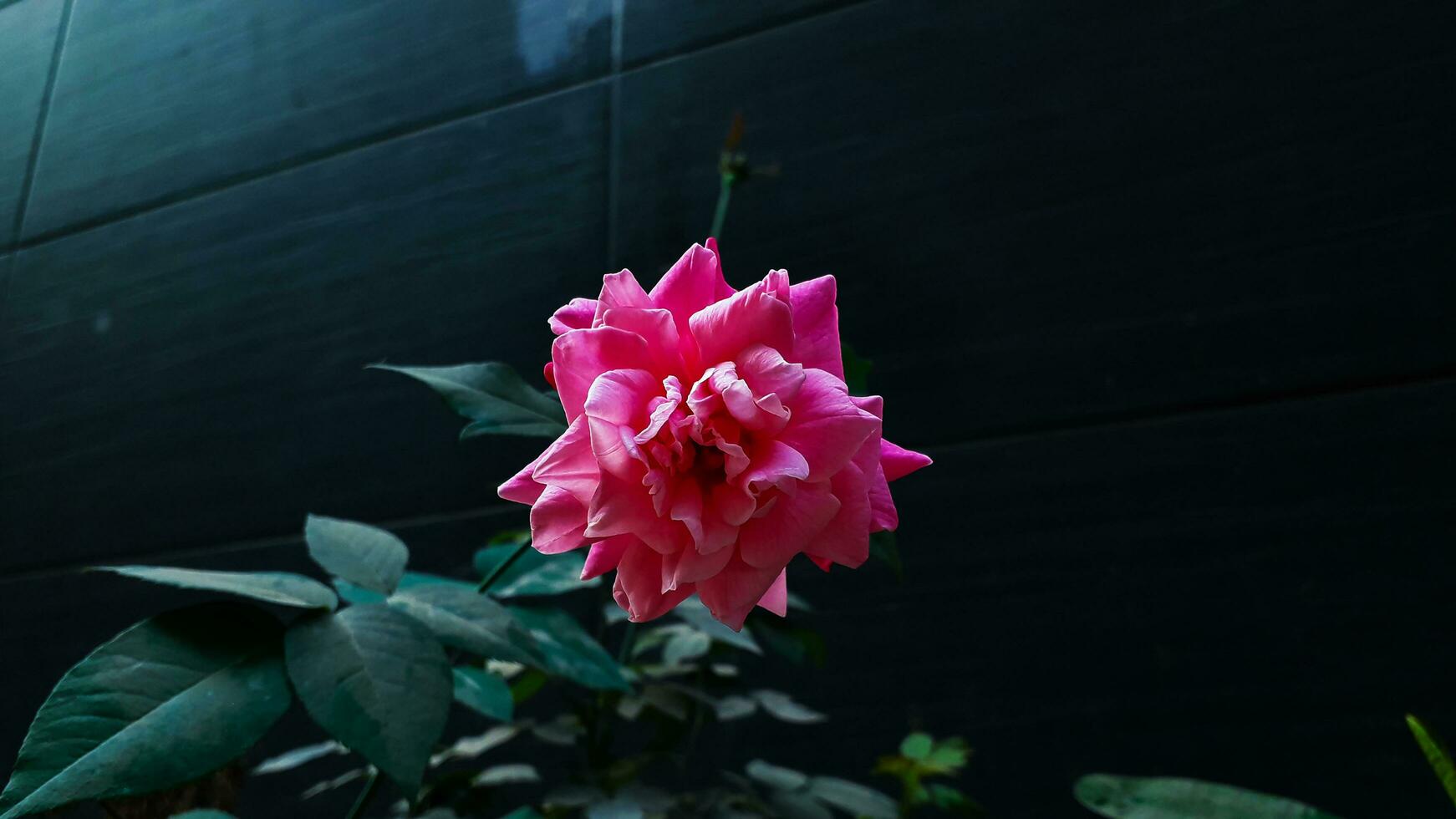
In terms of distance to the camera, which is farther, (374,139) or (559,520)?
(374,139)

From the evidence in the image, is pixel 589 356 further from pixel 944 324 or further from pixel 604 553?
pixel 944 324

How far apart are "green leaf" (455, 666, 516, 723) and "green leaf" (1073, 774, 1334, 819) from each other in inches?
11.0

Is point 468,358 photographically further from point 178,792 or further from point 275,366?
point 178,792

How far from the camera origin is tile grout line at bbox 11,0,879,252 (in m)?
1.15

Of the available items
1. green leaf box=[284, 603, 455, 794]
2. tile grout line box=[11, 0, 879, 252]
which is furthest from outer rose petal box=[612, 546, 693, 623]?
tile grout line box=[11, 0, 879, 252]

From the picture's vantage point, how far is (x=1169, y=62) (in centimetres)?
93

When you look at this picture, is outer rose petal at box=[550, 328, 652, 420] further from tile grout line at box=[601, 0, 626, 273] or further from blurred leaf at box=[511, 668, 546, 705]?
tile grout line at box=[601, 0, 626, 273]

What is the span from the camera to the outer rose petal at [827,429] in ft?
0.87

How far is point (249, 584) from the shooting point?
395 mm

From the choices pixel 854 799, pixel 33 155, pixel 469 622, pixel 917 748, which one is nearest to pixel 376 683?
pixel 469 622

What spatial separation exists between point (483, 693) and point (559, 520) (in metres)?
0.23

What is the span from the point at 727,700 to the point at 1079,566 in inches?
15.2

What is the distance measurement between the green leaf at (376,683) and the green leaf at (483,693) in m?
0.09

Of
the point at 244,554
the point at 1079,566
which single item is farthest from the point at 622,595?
the point at 244,554
